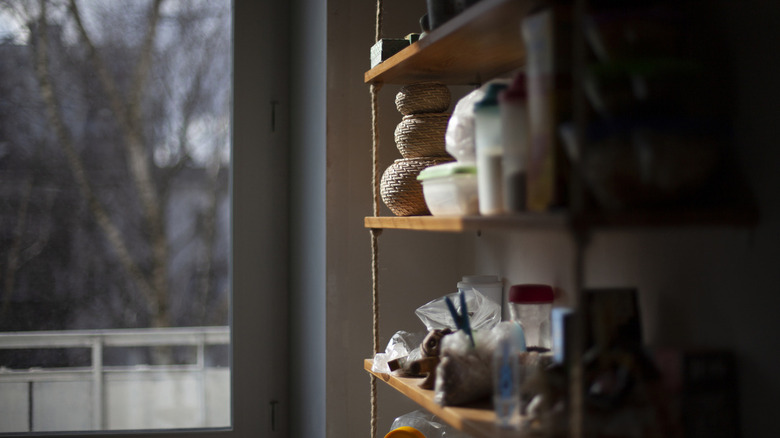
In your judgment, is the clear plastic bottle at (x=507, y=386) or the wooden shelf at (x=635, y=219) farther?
the clear plastic bottle at (x=507, y=386)

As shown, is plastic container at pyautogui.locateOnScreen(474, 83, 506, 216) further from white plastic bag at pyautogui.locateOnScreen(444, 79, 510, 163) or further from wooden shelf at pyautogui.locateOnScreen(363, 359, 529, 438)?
wooden shelf at pyautogui.locateOnScreen(363, 359, 529, 438)

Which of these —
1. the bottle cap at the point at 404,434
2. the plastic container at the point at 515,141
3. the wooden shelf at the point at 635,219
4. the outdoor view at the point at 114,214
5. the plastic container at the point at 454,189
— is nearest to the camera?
the wooden shelf at the point at 635,219

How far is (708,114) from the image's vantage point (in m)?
0.78

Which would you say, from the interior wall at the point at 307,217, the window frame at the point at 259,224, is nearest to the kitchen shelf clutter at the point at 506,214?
the interior wall at the point at 307,217

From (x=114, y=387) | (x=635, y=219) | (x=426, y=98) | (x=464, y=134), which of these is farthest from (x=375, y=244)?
(x=114, y=387)

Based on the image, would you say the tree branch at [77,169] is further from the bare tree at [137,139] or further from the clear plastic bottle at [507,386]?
the clear plastic bottle at [507,386]

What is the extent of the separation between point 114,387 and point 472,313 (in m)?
1.07

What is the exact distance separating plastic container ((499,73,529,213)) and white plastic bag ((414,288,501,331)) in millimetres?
447

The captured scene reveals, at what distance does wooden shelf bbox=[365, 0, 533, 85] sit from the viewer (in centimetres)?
90

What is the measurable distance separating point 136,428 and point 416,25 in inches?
51.5

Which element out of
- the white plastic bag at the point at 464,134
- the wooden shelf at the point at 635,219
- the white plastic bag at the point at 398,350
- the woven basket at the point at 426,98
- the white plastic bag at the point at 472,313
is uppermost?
the woven basket at the point at 426,98

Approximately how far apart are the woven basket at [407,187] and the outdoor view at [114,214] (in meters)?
0.70

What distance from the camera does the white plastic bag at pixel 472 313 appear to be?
1.25 m

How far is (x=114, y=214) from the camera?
176 centimetres
